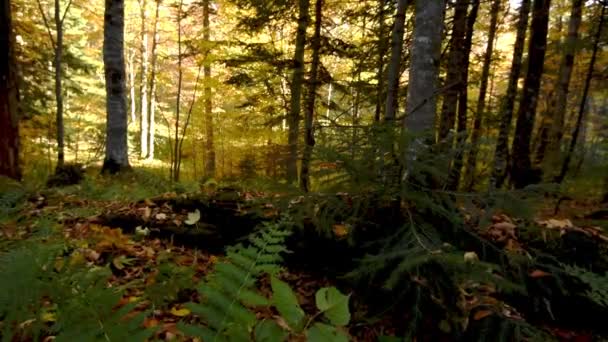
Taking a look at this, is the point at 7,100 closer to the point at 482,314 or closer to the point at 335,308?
the point at 335,308

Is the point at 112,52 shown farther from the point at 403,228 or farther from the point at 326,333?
the point at 326,333

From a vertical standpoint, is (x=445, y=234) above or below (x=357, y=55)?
below

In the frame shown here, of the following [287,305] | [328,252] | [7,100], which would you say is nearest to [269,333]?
[287,305]

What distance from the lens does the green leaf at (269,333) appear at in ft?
3.06

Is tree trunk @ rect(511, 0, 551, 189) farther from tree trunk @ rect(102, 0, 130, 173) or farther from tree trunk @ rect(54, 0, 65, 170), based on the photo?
tree trunk @ rect(54, 0, 65, 170)

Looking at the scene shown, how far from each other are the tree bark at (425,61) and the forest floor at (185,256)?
126 centimetres

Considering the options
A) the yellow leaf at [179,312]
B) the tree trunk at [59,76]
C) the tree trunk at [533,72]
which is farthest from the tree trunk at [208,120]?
the yellow leaf at [179,312]

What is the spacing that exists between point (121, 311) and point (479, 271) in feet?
4.57

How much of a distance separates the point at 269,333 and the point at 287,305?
105 mm

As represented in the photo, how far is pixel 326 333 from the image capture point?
86 cm

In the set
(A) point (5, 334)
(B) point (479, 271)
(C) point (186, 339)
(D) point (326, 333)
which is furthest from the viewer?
(C) point (186, 339)

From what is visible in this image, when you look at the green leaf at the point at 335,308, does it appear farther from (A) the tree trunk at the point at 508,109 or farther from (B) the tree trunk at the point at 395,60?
(A) the tree trunk at the point at 508,109

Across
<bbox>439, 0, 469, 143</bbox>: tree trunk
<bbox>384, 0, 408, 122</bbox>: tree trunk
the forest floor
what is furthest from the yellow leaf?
<bbox>439, 0, 469, 143</bbox>: tree trunk

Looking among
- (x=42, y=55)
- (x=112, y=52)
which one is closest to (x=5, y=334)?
(x=112, y=52)
